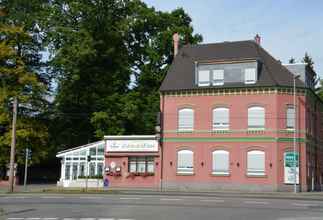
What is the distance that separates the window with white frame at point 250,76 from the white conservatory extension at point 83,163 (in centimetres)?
1528

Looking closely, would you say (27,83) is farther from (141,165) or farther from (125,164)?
(141,165)

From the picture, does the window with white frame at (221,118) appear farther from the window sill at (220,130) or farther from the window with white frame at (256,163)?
→ the window with white frame at (256,163)

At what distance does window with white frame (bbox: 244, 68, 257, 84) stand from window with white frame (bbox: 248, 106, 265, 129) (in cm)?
247

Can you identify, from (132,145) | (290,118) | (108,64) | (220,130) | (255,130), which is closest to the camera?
(255,130)

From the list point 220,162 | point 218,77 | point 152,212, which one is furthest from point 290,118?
point 152,212

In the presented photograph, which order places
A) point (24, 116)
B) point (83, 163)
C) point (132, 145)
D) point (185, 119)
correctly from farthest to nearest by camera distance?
point (24, 116)
point (83, 163)
point (132, 145)
point (185, 119)

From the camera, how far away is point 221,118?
1929 inches

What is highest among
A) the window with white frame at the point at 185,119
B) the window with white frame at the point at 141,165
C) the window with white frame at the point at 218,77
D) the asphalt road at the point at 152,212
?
the window with white frame at the point at 218,77

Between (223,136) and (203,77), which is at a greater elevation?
(203,77)

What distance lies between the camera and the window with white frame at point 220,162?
48.1 meters

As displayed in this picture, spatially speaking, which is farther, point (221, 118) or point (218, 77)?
point (218, 77)

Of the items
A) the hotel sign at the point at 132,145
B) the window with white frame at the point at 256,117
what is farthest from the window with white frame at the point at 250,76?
the hotel sign at the point at 132,145

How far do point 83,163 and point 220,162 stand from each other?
14078 millimetres

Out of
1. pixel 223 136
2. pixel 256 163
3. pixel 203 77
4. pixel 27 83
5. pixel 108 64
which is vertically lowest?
pixel 256 163
